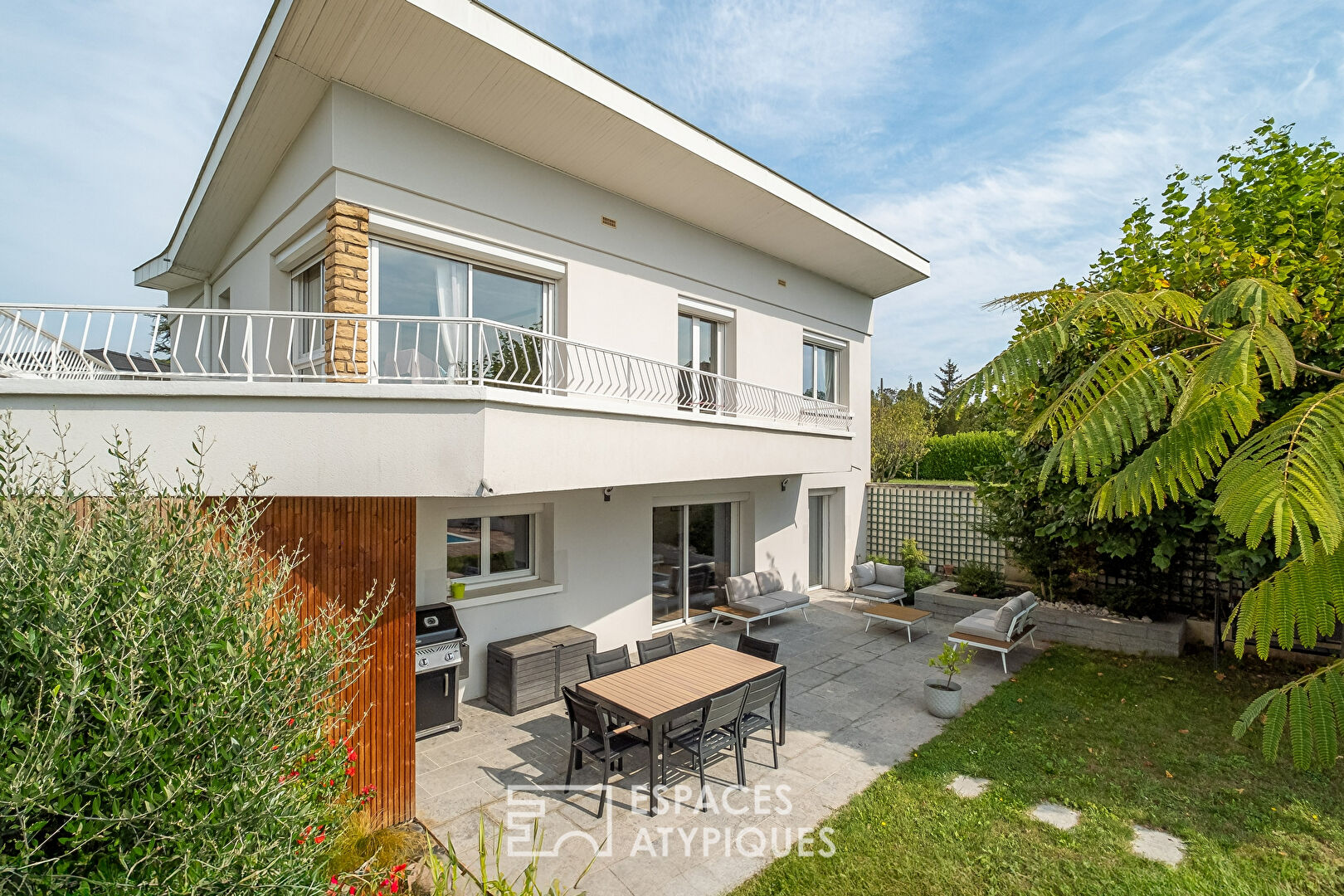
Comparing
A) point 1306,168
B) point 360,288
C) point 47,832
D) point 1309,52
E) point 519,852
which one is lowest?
point 519,852

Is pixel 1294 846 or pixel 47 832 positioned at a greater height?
pixel 47 832

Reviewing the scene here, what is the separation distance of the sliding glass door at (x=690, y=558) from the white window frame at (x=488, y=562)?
2.67 meters

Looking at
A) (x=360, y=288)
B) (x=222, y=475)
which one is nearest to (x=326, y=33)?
(x=360, y=288)

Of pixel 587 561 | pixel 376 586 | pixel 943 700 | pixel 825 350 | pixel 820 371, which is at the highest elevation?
pixel 825 350

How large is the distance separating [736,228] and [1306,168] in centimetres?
822

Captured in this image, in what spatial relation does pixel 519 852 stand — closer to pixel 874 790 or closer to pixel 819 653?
pixel 874 790

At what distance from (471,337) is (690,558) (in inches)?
294

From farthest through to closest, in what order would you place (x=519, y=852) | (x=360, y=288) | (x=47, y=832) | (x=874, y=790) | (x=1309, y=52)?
(x=360, y=288), (x=874, y=790), (x=519, y=852), (x=1309, y=52), (x=47, y=832)

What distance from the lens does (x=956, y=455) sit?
29.2 metres

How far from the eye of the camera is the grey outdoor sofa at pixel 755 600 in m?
11.9

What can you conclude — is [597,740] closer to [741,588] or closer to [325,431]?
[325,431]

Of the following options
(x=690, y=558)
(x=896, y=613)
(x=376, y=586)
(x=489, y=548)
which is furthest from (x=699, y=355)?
(x=376, y=586)

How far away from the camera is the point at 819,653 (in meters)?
10.8

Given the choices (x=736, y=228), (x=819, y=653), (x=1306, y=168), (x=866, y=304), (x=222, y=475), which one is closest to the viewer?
(x=222, y=475)
